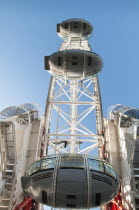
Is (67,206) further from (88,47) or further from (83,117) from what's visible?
(88,47)

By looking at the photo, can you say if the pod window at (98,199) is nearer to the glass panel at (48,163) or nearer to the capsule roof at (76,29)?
the glass panel at (48,163)

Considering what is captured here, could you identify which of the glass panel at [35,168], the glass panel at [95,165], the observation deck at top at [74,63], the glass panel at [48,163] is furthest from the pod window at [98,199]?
the observation deck at top at [74,63]

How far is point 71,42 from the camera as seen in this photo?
137ft

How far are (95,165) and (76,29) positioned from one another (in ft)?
84.5


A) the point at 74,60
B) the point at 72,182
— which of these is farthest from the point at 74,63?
the point at 72,182

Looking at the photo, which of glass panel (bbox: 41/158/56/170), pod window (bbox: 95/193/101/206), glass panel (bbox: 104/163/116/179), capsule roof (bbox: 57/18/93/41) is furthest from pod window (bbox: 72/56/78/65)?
pod window (bbox: 95/193/101/206)

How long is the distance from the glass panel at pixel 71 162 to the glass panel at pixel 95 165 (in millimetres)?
631

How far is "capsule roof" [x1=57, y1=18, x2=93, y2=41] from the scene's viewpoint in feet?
130

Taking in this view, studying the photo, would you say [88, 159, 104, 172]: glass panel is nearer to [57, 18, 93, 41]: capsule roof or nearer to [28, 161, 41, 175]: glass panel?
[28, 161, 41, 175]: glass panel

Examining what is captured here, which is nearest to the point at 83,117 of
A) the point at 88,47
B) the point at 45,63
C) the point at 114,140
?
the point at 114,140

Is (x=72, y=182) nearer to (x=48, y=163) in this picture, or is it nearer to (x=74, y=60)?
(x=48, y=163)

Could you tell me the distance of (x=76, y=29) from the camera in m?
40.0

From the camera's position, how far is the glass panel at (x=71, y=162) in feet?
61.0

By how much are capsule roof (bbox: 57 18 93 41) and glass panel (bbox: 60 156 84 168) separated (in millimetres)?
24473
